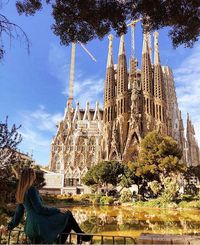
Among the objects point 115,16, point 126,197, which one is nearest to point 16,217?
point 115,16

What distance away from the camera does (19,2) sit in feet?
22.4

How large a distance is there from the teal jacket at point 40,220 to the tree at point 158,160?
27365 mm

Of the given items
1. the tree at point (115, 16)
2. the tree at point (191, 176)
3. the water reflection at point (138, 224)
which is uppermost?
the tree at point (115, 16)

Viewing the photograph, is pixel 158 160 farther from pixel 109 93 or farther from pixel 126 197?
pixel 109 93

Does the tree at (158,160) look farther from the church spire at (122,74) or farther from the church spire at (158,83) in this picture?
the church spire at (122,74)

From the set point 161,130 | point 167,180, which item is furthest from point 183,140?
point 167,180

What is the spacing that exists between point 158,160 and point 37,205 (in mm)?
28462

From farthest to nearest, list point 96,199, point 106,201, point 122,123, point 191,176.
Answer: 1. point 122,123
2. point 191,176
3. point 96,199
4. point 106,201

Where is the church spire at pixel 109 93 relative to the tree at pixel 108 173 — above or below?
above

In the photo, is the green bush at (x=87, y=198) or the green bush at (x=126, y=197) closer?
the green bush at (x=126, y=197)

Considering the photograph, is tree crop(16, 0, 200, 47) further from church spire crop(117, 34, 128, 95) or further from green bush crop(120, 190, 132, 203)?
church spire crop(117, 34, 128, 95)

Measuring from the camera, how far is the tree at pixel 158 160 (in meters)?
30.3

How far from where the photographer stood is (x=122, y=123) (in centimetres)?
5431

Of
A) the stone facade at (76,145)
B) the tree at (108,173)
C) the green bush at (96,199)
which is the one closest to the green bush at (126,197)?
the green bush at (96,199)
